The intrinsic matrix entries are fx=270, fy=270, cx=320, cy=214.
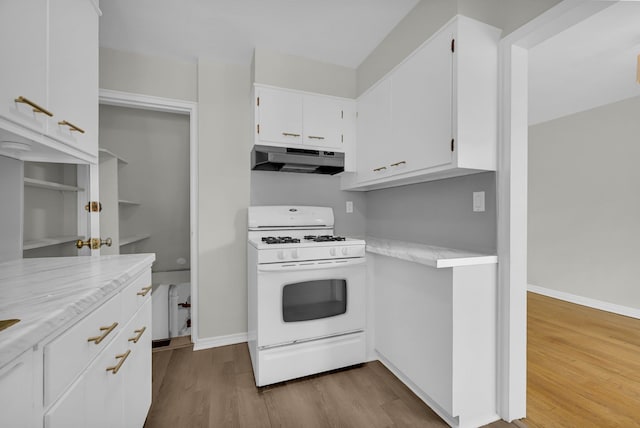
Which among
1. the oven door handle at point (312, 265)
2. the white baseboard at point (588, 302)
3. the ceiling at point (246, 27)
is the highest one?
the ceiling at point (246, 27)

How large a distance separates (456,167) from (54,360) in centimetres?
170

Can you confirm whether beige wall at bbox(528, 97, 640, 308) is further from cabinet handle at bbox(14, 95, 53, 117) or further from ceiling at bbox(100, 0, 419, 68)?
cabinet handle at bbox(14, 95, 53, 117)

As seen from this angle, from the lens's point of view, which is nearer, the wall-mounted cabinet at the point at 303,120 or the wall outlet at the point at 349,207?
the wall-mounted cabinet at the point at 303,120

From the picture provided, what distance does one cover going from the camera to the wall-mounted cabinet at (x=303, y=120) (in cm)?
222

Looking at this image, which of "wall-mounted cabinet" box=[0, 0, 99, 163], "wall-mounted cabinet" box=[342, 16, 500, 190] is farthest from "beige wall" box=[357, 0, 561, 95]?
"wall-mounted cabinet" box=[0, 0, 99, 163]

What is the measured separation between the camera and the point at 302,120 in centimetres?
233

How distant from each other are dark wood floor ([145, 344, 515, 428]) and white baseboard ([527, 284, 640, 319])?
9.35 feet

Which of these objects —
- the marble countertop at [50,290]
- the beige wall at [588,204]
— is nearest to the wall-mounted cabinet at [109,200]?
the marble countertop at [50,290]

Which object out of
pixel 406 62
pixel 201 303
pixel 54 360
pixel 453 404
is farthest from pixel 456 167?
pixel 201 303

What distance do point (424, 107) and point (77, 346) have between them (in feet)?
6.21

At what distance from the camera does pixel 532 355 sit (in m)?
2.14

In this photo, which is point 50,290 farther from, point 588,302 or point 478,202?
point 588,302

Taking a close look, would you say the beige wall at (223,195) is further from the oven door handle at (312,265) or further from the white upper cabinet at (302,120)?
the oven door handle at (312,265)

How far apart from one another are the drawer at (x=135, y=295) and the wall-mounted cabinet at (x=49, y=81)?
0.67 meters
